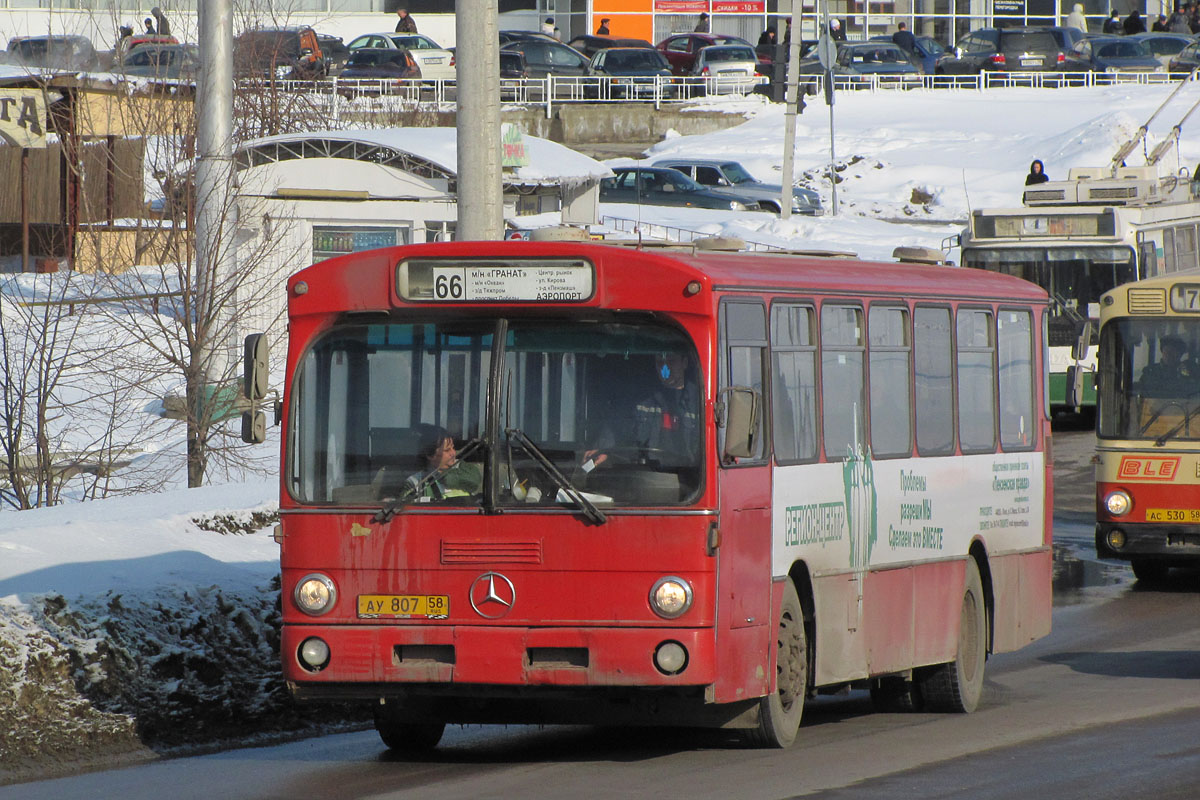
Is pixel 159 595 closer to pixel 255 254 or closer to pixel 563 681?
pixel 563 681

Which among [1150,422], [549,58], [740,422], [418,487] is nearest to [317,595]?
[418,487]

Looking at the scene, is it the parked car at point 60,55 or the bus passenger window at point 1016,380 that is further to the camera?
the parked car at point 60,55

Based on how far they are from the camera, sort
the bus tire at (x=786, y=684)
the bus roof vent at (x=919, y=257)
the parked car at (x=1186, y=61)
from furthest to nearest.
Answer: the parked car at (x=1186, y=61) → the bus roof vent at (x=919, y=257) → the bus tire at (x=786, y=684)

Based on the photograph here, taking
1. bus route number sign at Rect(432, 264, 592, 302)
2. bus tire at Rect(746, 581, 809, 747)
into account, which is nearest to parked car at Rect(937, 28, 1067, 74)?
bus tire at Rect(746, 581, 809, 747)

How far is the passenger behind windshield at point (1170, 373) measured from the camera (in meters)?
16.8

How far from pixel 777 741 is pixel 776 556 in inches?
35.0

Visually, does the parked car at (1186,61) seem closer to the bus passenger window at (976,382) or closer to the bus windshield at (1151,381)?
the bus windshield at (1151,381)

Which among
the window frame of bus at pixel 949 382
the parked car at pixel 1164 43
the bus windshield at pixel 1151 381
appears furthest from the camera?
the parked car at pixel 1164 43

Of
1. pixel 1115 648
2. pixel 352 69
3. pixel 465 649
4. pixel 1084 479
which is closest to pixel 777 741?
pixel 465 649

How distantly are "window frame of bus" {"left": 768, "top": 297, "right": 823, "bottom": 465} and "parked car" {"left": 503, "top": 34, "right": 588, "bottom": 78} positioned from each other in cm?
4387

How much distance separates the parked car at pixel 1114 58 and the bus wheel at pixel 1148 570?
132 feet

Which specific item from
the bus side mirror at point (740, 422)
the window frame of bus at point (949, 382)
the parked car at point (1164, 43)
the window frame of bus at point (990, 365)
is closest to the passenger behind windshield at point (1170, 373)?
the window frame of bus at point (990, 365)

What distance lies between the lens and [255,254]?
17.0 metres

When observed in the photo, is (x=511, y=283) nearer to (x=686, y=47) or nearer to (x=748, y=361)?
(x=748, y=361)
